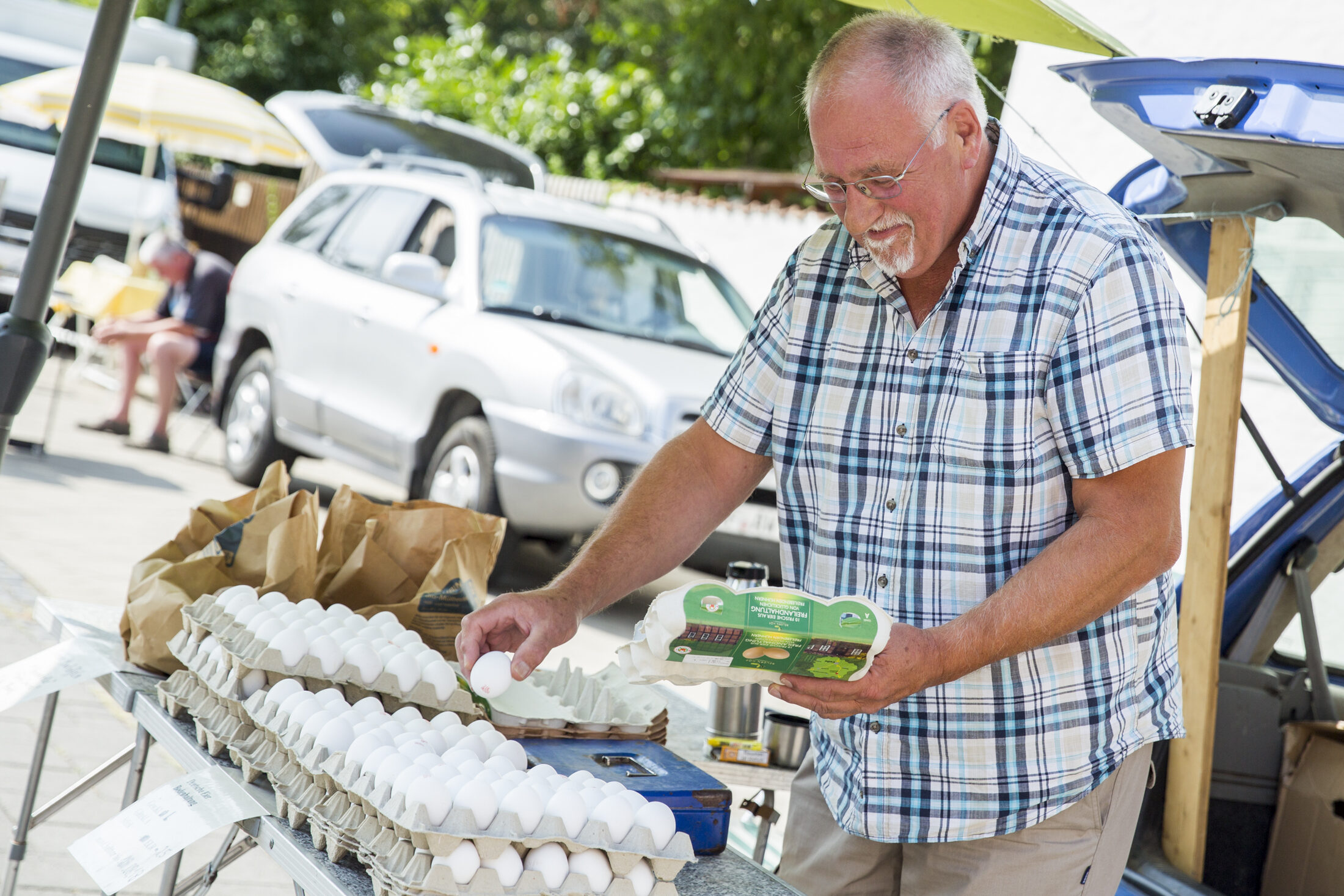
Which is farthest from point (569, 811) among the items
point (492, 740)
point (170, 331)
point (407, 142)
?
point (407, 142)

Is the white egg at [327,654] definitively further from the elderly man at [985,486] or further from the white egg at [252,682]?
the elderly man at [985,486]

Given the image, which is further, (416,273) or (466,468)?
(416,273)

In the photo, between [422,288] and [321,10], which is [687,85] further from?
[321,10]

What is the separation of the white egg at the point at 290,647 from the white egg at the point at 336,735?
230 mm

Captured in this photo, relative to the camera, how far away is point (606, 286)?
7.30 m

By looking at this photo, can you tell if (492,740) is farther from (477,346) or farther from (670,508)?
(477,346)

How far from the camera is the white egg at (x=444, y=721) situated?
1984mm

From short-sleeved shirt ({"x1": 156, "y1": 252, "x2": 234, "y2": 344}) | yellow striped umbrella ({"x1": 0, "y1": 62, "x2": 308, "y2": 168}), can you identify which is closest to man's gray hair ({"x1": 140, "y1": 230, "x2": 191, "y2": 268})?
short-sleeved shirt ({"x1": 156, "y1": 252, "x2": 234, "y2": 344})

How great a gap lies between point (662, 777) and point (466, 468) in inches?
189

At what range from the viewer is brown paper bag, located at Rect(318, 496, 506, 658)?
2.65 m

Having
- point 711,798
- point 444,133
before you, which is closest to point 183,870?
point 711,798

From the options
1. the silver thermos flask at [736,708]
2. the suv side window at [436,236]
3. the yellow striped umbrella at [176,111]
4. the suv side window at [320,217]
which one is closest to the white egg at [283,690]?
the silver thermos flask at [736,708]

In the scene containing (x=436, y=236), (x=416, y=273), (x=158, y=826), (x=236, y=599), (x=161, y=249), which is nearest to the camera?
(x=158, y=826)

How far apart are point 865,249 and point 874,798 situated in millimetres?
880
